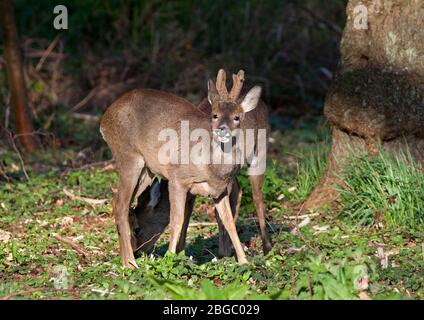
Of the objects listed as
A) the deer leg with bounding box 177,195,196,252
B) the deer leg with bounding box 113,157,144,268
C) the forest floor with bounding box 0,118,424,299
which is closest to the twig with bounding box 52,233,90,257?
the forest floor with bounding box 0,118,424,299

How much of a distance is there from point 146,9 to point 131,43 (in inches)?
27.5

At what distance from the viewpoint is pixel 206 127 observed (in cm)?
804

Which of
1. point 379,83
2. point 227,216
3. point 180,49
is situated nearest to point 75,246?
point 227,216

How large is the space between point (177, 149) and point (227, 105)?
26.1 inches

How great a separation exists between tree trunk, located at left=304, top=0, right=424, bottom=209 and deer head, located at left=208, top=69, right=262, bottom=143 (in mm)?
1698

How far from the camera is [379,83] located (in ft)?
30.2

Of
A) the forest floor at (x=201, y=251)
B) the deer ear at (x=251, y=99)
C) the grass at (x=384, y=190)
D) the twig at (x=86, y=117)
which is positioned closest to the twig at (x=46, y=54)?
the twig at (x=86, y=117)

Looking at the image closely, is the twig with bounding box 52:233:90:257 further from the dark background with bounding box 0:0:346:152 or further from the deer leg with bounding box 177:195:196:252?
the dark background with bounding box 0:0:346:152

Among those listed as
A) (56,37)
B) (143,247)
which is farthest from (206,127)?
(56,37)

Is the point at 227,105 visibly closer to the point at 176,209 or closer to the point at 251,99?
the point at 251,99

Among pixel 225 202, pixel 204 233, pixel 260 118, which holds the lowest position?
pixel 204 233

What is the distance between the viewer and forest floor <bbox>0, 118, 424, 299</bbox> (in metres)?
6.43

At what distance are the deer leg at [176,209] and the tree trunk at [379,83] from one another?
2.13m
